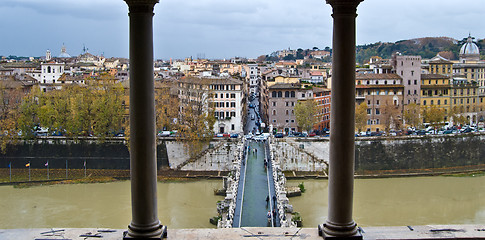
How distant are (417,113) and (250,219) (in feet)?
61.7

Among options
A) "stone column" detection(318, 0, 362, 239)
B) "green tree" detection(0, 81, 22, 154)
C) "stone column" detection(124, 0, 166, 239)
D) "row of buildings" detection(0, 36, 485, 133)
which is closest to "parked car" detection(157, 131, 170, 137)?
"row of buildings" detection(0, 36, 485, 133)

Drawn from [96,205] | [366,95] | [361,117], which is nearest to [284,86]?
[366,95]

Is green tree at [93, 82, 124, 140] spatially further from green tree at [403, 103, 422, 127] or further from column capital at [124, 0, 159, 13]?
column capital at [124, 0, 159, 13]

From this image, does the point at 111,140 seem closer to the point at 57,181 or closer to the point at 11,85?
the point at 57,181

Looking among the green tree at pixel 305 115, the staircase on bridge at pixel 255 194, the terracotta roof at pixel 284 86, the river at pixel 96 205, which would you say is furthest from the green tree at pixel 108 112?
the green tree at pixel 305 115

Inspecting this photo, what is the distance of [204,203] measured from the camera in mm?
18906

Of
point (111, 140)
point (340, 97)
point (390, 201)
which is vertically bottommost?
point (390, 201)

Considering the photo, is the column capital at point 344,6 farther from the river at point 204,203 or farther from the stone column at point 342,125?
the river at point 204,203

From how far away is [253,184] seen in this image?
18359 mm

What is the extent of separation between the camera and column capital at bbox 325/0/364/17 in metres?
4.68

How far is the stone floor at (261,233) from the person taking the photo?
492 cm

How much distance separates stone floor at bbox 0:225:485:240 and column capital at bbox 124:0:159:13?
1.99m

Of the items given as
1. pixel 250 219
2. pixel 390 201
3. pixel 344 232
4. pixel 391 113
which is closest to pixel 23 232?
pixel 344 232

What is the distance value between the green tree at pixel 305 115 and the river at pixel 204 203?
6.07 metres
